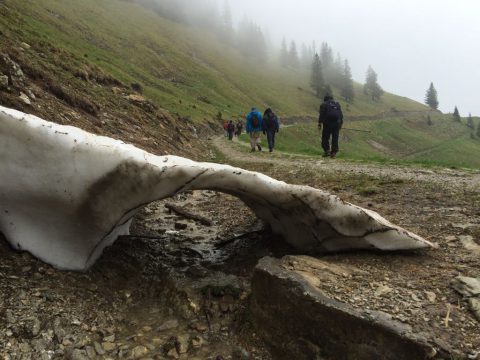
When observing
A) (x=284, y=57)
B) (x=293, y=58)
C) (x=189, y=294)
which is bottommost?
(x=189, y=294)

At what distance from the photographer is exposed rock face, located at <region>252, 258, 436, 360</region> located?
10.8 ft

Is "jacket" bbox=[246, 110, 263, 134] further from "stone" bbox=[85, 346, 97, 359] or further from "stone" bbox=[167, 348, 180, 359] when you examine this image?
"stone" bbox=[85, 346, 97, 359]

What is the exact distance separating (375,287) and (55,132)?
3.58 metres

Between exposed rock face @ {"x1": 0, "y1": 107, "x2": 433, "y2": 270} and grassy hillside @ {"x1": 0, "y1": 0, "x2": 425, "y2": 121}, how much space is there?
40.7 feet

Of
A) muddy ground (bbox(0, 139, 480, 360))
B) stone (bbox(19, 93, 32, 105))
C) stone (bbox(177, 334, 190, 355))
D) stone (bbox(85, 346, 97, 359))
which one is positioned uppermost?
stone (bbox(19, 93, 32, 105))

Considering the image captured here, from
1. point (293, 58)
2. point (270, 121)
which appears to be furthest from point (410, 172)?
point (293, 58)

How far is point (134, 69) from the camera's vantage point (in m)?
54.1

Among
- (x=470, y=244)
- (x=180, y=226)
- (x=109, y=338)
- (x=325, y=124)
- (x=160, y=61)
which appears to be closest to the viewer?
(x=109, y=338)

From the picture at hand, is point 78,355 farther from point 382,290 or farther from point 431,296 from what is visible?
point 431,296

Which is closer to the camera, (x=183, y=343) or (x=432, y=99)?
(x=183, y=343)

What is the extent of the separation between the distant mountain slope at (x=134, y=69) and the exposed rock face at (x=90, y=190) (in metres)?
5.45

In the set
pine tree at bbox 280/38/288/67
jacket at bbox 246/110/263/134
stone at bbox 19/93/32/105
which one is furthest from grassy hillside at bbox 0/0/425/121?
pine tree at bbox 280/38/288/67

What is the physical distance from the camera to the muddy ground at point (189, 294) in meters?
3.55

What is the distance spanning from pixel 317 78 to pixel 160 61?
178ft
